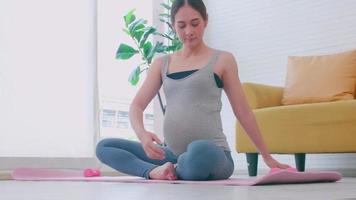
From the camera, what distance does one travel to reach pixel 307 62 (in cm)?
369

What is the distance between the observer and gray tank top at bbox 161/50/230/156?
6.38ft

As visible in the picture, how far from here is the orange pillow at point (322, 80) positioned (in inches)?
136

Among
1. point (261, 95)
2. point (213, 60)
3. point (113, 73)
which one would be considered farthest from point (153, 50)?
point (213, 60)

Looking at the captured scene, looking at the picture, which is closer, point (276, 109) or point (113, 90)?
point (276, 109)

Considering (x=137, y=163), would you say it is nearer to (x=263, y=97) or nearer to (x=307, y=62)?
(x=263, y=97)

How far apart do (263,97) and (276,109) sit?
0.35m

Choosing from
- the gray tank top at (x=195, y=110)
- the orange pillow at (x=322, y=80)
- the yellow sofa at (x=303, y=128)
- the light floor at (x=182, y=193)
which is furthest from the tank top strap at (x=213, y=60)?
the orange pillow at (x=322, y=80)

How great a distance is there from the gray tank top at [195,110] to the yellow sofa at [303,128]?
46.2 inches

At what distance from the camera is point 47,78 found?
12.4 feet

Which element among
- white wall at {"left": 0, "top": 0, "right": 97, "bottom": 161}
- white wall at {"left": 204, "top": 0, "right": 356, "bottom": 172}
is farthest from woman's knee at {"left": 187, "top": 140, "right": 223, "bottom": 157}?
white wall at {"left": 204, "top": 0, "right": 356, "bottom": 172}

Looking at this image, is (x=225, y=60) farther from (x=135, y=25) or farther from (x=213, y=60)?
(x=135, y=25)

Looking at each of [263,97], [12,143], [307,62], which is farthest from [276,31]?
[12,143]

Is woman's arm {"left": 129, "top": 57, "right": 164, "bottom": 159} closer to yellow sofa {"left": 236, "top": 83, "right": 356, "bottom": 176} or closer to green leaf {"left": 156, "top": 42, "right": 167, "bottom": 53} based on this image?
yellow sofa {"left": 236, "top": 83, "right": 356, "bottom": 176}

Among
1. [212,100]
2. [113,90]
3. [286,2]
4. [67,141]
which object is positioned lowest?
[67,141]
